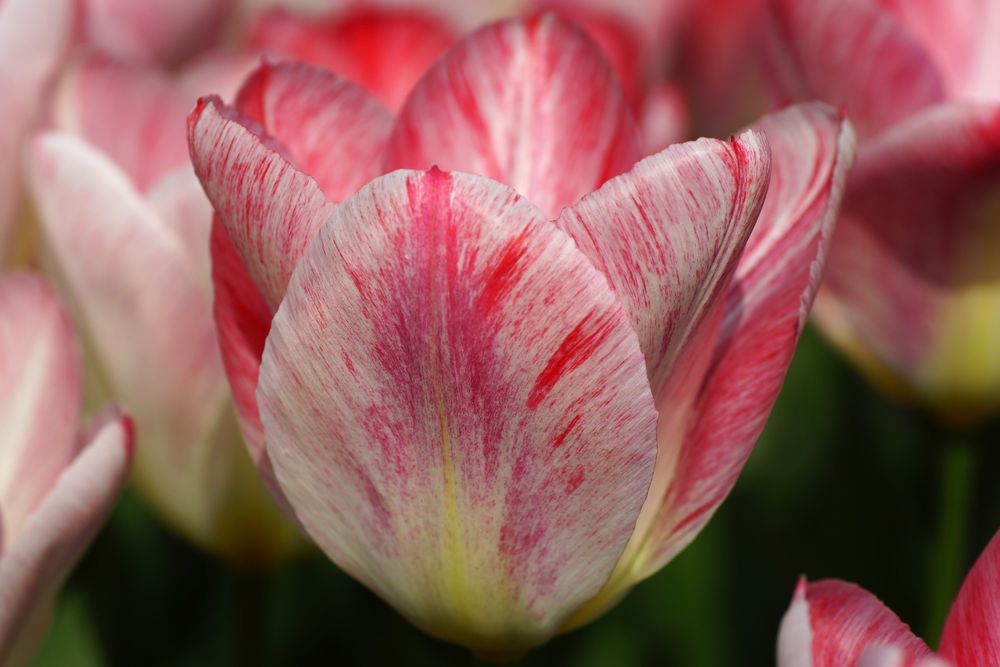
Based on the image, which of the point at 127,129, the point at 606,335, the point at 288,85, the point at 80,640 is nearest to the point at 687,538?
the point at 606,335

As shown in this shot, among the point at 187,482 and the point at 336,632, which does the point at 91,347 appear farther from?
the point at 336,632

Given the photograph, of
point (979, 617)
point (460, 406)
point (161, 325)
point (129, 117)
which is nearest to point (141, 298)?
point (161, 325)

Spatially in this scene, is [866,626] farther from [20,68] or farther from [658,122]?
[20,68]

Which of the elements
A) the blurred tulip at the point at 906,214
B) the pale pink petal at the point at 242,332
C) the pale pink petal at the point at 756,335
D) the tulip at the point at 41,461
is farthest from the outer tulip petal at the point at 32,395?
the blurred tulip at the point at 906,214

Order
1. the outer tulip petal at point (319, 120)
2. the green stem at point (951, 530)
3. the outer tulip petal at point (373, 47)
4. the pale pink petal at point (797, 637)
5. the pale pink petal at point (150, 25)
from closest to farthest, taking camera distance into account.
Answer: the pale pink petal at point (797, 637), the outer tulip petal at point (319, 120), the green stem at point (951, 530), the outer tulip petal at point (373, 47), the pale pink petal at point (150, 25)

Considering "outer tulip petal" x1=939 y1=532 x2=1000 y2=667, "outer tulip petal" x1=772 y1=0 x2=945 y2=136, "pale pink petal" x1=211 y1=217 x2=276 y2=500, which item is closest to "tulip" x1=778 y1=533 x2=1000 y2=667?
"outer tulip petal" x1=939 y1=532 x2=1000 y2=667

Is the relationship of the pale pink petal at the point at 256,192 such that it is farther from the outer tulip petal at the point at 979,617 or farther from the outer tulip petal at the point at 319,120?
the outer tulip petal at the point at 979,617
